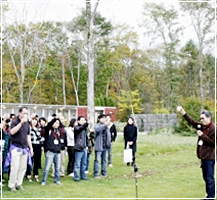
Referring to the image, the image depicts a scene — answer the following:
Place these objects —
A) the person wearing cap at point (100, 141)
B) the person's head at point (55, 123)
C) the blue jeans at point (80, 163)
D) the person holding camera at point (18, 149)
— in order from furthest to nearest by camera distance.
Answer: the person wearing cap at point (100, 141) → the blue jeans at point (80, 163) → the person's head at point (55, 123) → the person holding camera at point (18, 149)

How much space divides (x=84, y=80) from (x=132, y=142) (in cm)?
2015

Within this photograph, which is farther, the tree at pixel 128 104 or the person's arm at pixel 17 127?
the tree at pixel 128 104

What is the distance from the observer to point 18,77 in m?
25.4

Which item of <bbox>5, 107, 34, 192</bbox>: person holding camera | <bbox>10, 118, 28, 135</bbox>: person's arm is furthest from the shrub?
<bbox>10, 118, 28, 135</bbox>: person's arm

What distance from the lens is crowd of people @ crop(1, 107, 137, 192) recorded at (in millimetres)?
6086

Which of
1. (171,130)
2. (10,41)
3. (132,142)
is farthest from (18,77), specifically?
(132,142)

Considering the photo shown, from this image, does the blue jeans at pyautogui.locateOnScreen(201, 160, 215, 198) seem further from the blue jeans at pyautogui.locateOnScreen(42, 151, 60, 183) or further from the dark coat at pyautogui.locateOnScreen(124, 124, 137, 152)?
the dark coat at pyautogui.locateOnScreen(124, 124, 137, 152)

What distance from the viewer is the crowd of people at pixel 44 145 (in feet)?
20.0

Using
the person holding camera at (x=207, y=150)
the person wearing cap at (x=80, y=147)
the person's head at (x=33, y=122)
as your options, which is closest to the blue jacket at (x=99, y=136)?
the person wearing cap at (x=80, y=147)

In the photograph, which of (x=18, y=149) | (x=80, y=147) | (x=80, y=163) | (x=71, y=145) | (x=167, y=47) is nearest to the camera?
(x=18, y=149)

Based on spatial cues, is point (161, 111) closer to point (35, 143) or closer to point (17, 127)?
point (35, 143)

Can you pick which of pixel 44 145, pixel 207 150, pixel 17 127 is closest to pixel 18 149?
pixel 17 127

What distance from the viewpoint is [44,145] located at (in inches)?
264

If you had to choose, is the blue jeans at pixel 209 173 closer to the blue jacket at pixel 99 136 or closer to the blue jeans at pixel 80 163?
the blue jeans at pixel 80 163
